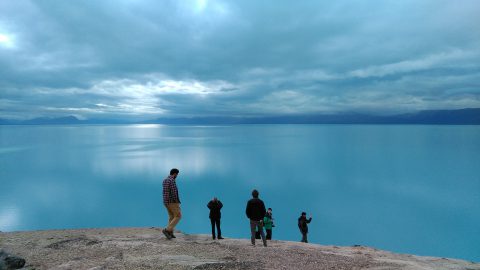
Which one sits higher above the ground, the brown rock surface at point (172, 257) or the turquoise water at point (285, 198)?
the brown rock surface at point (172, 257)

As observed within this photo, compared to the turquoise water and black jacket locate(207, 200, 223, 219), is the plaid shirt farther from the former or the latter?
the turquoise water

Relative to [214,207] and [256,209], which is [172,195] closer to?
[214,207]

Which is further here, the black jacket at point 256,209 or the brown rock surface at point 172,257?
the black jacket at point 256,209

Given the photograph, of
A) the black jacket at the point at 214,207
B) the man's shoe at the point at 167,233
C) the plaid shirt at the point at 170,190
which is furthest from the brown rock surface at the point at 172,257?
the black jacket at the point at 214,207

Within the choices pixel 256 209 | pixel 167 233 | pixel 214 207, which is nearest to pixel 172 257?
pixel 167 233

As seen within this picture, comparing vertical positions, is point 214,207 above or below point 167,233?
above

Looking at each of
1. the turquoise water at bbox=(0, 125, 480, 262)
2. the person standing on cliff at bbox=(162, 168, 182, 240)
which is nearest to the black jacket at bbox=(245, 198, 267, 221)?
the person standing on cliff at bbox=(162, 168, 182, 240)

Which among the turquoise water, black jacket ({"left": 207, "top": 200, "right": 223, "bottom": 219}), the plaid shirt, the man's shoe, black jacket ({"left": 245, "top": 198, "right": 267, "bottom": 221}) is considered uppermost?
the plaid shirt

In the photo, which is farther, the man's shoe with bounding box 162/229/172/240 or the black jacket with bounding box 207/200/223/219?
the black jacket with bounding box 207/200/223/219

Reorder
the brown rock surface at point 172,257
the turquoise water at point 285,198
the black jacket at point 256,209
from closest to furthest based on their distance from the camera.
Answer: the brown rock surface at point 172,257, the black jacket at point 256,209, the turquoise water at point 285,198

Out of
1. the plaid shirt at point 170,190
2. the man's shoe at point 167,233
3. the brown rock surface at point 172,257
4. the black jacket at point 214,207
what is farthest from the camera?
the black jacket at point 214,207

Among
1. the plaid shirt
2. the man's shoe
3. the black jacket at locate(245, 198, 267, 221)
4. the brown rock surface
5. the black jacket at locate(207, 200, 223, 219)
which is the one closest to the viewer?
the brown rock surface

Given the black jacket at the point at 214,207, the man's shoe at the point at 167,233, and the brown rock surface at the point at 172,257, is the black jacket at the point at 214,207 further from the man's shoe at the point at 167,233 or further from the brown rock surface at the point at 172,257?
the brown rock surface at the point at 172,257

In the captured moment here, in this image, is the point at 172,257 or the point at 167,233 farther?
the point at 167,233
